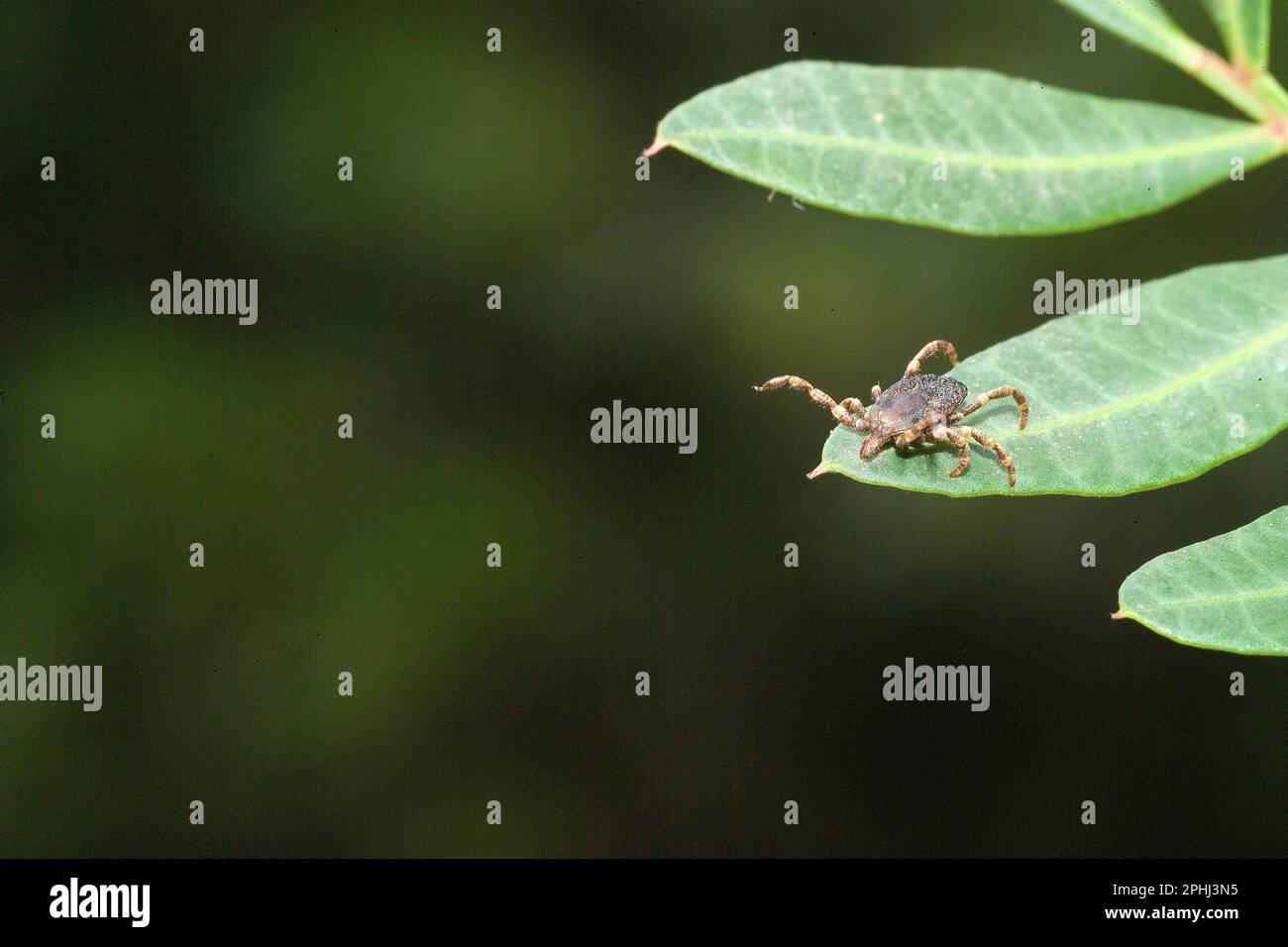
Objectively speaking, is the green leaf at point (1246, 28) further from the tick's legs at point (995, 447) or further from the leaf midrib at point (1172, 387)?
the tick's legs at point (995, 447)

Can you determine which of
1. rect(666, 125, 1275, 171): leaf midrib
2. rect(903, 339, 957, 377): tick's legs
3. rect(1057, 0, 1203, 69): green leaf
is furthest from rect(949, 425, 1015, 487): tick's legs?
rect(903, 339, 957, 377): tick's legs

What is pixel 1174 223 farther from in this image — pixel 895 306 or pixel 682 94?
pixel 682 94

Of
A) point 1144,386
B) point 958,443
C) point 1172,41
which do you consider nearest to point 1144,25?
point 1172,41

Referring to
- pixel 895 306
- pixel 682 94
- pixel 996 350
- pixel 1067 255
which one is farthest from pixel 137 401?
pixel 996 350

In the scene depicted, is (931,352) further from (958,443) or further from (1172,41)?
(1172,41)

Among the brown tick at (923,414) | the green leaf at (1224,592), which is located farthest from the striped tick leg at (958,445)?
the green leaf at (1224,592)

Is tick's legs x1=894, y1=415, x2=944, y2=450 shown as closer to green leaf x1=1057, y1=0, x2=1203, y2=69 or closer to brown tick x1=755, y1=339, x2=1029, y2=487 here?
brown tick x1=755, y1=339, x2=1029, y2=487
